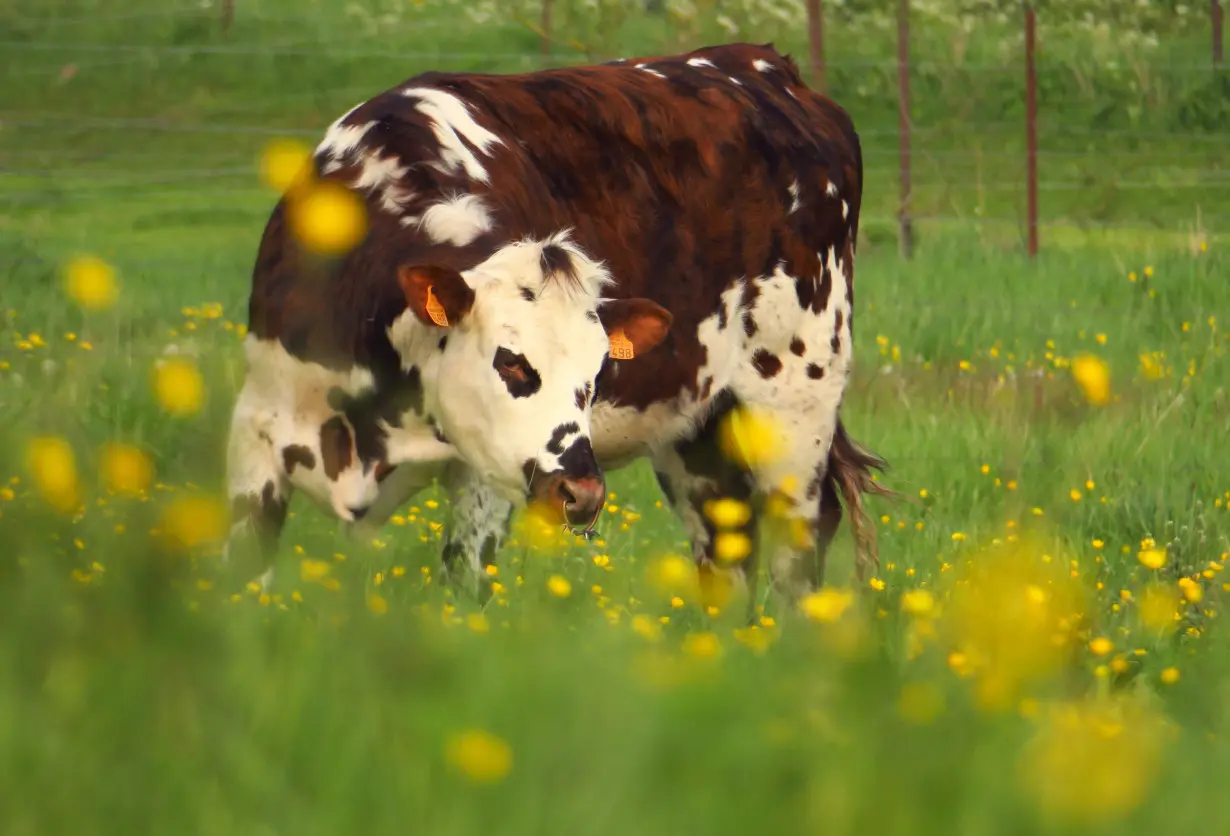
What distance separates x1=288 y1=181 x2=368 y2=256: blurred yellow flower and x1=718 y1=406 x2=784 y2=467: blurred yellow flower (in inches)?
64.2

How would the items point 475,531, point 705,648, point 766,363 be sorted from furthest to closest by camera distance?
point 766,363 → point 475,531 → point 705,648

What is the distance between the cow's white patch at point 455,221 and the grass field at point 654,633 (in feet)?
2.53

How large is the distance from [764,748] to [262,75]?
1676cm

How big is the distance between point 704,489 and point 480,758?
366 cm

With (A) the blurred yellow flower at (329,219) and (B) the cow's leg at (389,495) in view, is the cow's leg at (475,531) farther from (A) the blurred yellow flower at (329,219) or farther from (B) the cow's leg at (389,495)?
(A) the blurred yellow flower at (329,219)

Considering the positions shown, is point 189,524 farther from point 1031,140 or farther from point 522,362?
point 1031,140

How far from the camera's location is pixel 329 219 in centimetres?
444

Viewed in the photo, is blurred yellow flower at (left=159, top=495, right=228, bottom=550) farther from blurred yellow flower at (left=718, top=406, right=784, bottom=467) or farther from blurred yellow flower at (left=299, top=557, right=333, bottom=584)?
blurred yellow flower at (left=718, top=406, right=784, bottom=467)

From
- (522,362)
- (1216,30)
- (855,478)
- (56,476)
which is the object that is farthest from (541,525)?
(1216,30)

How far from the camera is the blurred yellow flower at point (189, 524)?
288cm

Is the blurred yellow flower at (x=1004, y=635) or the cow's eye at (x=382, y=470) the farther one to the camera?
the cow's eye at (x=382, y=470)

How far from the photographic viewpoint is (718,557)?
564cm

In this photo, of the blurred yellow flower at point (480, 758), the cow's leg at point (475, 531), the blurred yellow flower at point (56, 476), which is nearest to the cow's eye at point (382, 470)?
the cow's leg at point (475, 531)

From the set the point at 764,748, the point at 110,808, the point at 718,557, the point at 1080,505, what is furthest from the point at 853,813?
the point at 1080,505
